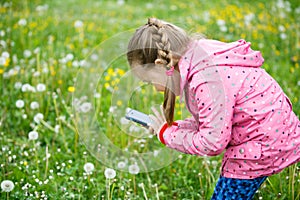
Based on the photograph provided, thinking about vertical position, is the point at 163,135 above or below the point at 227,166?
above

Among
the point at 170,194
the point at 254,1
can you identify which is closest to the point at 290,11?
the point at 254,1

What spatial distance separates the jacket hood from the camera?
67.3 inches

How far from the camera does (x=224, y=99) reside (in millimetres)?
1654

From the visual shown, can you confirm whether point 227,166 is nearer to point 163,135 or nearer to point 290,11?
point 163,135

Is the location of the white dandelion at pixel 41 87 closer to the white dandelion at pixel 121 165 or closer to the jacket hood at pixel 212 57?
the white dandelion at pixel 121 165

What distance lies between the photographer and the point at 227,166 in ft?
6.09

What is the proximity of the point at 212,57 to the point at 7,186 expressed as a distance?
1.20 meters

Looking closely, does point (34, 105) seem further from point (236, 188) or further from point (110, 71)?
point (236, 188)

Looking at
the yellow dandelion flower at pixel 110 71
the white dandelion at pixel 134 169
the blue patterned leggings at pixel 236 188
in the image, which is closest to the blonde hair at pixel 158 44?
the blue patterned leggings at pixel 236 188

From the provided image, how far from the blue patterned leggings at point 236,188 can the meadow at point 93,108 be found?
36 centimetres

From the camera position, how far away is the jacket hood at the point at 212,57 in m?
1.71

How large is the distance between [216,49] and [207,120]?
11.7 inches

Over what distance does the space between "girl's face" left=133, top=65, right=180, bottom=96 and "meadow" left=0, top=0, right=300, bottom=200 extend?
21 centimetres

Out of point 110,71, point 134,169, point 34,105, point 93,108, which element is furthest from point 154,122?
point 110,71
